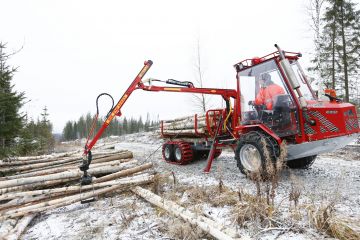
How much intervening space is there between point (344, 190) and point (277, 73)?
9.30ft

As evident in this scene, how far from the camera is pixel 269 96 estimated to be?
20.1ft

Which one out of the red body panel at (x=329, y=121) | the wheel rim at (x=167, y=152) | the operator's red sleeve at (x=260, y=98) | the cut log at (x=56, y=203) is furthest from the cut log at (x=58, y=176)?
the red body panel at (x=329, y=121)

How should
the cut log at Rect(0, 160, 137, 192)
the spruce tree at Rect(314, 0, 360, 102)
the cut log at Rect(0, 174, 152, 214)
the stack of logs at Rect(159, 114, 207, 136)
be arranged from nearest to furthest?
the cut log at Rect(0, 174, 152, 214) < the cut log at Rect(0, 160, 137, 192) < the stack of logs at Rect(159, 114, 207, 136) < the spruce tree at Rect(314, 0, 360, 102)

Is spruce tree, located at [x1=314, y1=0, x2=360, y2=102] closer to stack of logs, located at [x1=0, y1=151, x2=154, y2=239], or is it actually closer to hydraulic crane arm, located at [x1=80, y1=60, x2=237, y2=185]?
hydraulic crane arm, located at [x1=80, y1=60, x2=237, y2=185]

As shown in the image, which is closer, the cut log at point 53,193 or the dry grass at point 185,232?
the dry grass at point 185,232

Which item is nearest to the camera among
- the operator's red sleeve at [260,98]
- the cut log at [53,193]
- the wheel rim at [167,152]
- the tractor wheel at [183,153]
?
the cut log at [53,193]

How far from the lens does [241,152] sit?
6340 mm

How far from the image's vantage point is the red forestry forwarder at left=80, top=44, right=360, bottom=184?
17.7 ft

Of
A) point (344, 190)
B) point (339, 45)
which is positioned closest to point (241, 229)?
point (344, 190)

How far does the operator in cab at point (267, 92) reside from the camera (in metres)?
6.03

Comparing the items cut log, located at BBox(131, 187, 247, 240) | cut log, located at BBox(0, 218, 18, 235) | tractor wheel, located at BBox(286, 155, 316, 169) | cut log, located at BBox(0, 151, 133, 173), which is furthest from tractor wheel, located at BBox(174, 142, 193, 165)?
cut log, located at BBox(0, 218, 18, 235)

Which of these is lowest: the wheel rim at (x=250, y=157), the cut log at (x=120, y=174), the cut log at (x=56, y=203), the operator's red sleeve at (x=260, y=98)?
the cut log at (x=56, y=203)

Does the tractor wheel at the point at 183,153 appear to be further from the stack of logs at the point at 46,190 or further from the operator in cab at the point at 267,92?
the operator in cab at the point at 267,92

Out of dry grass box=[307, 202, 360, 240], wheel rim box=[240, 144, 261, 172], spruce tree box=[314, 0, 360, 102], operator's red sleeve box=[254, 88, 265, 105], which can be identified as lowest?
dry grass box=[307, 202, 360, 240]
